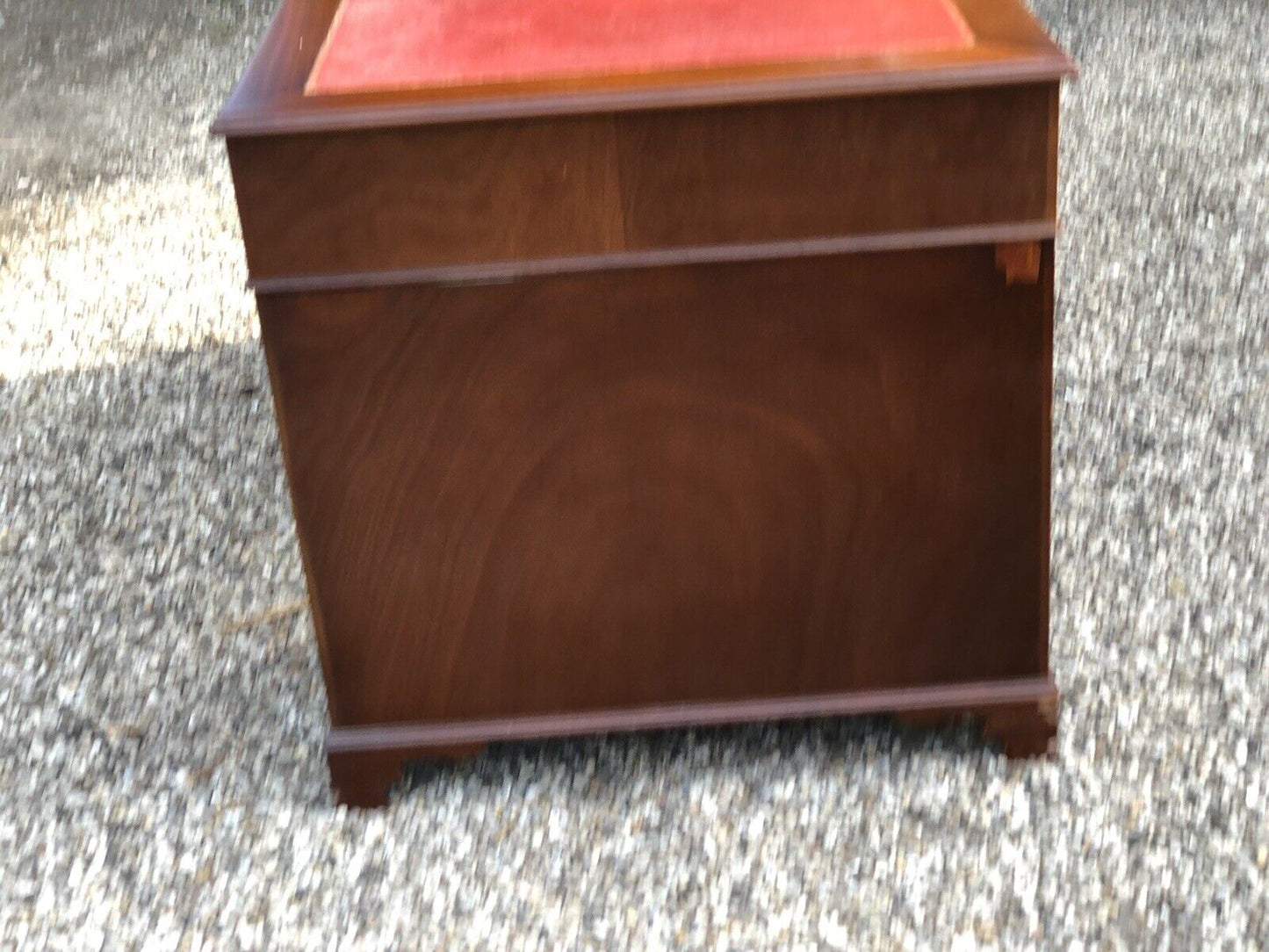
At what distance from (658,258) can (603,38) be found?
22cm

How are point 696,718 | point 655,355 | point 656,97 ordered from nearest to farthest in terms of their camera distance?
point 656,97, point 655,355, point 696,718

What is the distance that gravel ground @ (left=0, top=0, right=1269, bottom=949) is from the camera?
1.29 m

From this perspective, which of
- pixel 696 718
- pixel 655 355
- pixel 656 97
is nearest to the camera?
pixel 656 97

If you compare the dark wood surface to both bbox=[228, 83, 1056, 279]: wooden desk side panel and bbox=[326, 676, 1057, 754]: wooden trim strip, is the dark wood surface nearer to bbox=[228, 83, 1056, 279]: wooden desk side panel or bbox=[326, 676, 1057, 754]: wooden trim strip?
bbox=[228, 83, 1056, 279]: wooden desk side panel

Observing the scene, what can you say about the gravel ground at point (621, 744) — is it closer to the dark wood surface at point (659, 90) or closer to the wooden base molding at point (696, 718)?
the wooden base molding at point (696, 718)

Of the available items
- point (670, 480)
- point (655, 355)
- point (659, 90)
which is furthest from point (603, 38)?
point (670, 480)

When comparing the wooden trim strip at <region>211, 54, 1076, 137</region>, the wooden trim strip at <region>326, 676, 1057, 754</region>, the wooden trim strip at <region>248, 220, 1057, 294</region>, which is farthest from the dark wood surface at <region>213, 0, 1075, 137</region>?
the wooden trim strip at <region>326, 676, 1057, 754</region>

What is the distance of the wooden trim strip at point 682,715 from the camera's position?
137cm

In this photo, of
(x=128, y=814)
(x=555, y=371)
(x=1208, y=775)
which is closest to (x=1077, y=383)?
(x=1208, y=775)

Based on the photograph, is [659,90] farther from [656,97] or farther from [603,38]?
[603,38]

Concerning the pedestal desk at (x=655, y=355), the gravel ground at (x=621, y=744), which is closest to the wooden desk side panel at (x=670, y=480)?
the pedestal desk at (x=655, y=355)

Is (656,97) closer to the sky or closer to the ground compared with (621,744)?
closer to the sky

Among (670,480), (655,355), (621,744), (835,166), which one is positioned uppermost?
(835,166)

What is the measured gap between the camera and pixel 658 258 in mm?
1174
